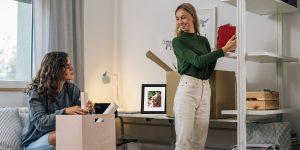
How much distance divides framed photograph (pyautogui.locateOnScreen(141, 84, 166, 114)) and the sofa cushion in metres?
1.08

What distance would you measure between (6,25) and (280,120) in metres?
2.26

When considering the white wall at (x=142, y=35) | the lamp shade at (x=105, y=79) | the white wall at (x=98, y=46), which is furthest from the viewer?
the lamp shade at (x=105, y=79)

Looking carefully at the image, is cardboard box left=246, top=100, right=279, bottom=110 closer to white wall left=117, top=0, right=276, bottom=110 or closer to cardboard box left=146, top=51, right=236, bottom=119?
cardboard box left=146, top=51, right=236, bottom=119

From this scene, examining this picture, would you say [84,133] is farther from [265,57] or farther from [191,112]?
[265,57]

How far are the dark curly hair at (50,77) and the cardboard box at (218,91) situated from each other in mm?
709

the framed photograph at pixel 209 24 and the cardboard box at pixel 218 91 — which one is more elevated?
the framed photograph at pixel 209 24

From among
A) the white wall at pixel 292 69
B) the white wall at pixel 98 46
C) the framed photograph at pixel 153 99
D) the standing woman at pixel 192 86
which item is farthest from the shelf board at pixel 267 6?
the white wall at pixel 98 46

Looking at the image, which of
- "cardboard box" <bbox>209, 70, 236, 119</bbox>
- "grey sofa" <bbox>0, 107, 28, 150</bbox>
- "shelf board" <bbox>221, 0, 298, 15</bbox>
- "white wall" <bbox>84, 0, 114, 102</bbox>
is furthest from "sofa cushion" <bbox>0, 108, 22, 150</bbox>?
"shelf board" <bbox>221, 0, 298, 15</bbox>

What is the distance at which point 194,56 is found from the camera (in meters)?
2.29

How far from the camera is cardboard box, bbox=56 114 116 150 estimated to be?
1.94 m

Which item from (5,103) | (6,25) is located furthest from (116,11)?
(5,103)

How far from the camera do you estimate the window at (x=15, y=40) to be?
3131 millimetres

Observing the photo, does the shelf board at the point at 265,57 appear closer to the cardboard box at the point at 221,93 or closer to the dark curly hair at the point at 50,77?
the cardboard box at the point at 221,93

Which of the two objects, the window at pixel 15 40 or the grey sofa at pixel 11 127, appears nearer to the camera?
the grey sofa at pixel 11 127
